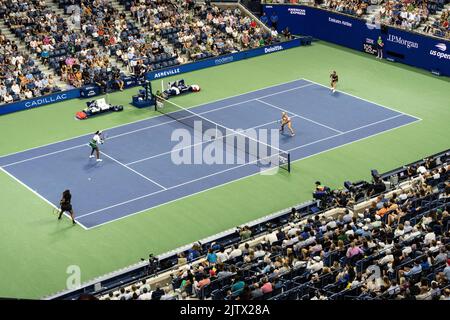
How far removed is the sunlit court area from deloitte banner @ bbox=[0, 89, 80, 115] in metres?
0.09

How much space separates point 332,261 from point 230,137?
16047 mm

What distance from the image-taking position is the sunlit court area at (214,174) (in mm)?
22375

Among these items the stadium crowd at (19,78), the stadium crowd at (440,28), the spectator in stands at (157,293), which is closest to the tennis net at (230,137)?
the stadium crowd at (19,78)

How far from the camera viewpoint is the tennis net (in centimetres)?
3506

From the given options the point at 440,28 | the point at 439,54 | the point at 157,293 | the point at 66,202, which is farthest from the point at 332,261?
the point at 440,28

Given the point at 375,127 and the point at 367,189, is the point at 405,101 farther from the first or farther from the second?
the point at 367,189

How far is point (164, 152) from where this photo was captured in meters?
36.7

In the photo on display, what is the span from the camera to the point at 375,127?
39.8m

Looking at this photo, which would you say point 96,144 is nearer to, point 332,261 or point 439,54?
point 332,261

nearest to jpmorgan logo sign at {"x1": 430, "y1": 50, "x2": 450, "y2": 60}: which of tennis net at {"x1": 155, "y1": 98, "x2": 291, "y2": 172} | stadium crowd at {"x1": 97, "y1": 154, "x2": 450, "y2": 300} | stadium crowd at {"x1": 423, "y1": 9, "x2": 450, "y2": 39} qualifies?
stadium crowd at {"x1": 423, "y1": 9, "x2": 450, "y2": 39}

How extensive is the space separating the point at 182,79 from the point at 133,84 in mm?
3241

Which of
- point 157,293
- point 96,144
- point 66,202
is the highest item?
point 157,293

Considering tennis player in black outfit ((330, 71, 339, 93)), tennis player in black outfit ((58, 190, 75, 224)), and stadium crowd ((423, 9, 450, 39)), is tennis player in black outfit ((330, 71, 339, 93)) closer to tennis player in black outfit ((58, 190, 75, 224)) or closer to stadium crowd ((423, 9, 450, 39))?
stadium crowd ((423, 9, 450, 39))
